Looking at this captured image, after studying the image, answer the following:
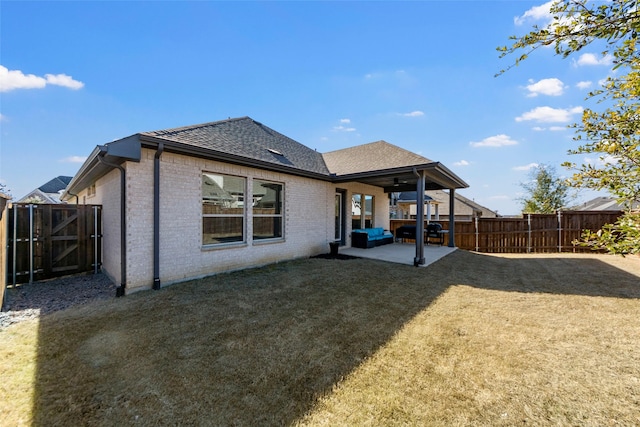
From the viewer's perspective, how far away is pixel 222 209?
657cm

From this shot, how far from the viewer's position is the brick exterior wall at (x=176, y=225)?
5047 millimetres

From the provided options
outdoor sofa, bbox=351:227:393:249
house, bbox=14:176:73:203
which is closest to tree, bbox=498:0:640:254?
outdoor sofa, bbox=351:227:393:249

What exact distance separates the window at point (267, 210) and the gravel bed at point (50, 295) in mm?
3614

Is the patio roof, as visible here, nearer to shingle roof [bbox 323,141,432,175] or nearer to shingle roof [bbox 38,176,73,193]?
shingle roof [bbox 323,141,432,175]

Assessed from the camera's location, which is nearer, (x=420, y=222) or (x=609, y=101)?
(x=609, y=101)

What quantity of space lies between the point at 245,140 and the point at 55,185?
87.7 feet

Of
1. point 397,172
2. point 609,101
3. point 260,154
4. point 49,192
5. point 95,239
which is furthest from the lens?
point 49,192

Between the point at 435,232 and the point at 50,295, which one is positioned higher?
the point at 435,232

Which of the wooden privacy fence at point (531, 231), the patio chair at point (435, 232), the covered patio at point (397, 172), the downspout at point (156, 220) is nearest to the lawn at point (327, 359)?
the downspout at point (156, 220)

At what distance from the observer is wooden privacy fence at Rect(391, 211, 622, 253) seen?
11258mm

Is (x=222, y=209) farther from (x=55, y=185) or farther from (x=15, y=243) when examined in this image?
(x=55, y=185)

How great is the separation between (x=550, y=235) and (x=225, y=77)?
51.3 feet

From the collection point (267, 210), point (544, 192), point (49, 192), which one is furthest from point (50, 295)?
point (544, 192)

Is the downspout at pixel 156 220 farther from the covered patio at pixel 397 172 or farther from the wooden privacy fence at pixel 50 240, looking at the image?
the covered patio at pixel 397 172
